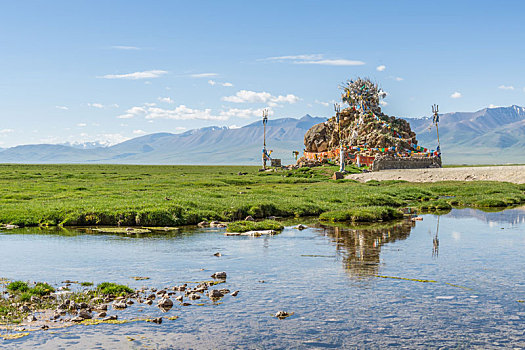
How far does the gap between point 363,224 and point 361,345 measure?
75.7 feet

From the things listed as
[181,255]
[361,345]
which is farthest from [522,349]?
[181,255]

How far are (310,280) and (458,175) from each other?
6635 cm

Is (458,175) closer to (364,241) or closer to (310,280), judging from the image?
(364,241)

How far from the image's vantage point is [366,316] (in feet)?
48.5

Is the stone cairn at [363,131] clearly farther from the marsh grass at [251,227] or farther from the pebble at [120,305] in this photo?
the pebble at [120,305]

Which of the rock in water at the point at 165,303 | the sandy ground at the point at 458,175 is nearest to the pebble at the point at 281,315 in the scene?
the rock in water at the point at 165,303

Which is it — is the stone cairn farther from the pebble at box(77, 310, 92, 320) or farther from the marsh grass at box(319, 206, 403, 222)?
the pebble at box(77, 310, 92, 320)

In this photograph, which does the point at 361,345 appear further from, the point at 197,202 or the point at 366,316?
the point at 197,202

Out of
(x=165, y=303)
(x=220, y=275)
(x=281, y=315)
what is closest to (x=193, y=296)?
(x=165, y=303)

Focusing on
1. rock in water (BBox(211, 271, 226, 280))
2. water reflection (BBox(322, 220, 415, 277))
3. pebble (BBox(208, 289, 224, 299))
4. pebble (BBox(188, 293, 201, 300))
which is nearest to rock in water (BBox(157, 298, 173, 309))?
pebble (BBox(188, 293, 201, 300))

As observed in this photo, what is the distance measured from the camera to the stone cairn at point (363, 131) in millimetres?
108250

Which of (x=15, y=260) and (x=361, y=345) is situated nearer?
(x=361, y=345)

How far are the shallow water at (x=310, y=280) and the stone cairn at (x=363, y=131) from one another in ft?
251

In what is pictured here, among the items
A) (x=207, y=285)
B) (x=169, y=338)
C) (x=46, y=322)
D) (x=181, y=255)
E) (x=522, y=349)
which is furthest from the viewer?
(x=181, y=255)
